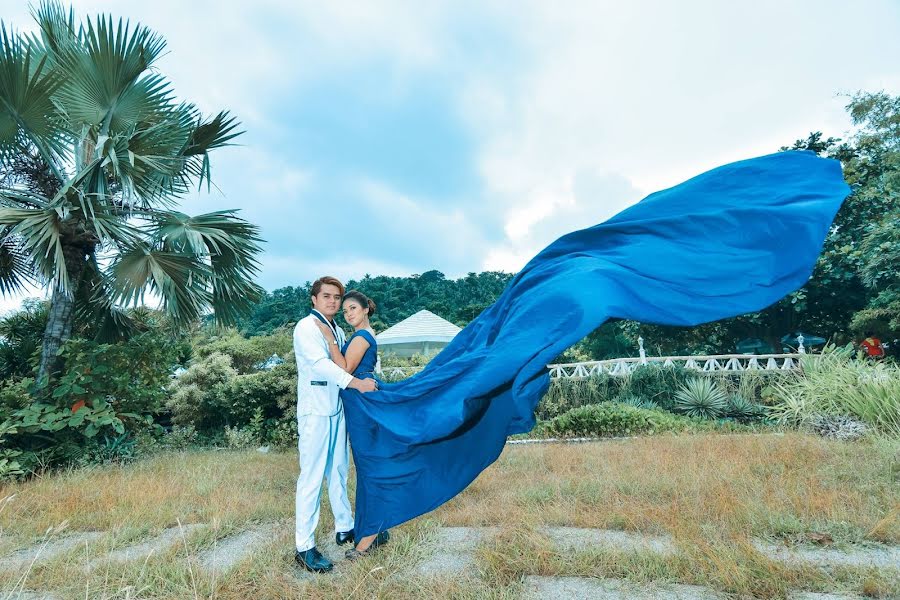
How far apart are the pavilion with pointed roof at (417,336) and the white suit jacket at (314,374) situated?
17.9m

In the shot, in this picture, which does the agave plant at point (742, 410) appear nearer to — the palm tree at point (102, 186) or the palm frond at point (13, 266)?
the palm tree at point (102, 186)

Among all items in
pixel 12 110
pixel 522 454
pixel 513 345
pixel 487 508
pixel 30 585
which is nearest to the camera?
pixel 513 345

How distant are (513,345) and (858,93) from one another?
1905 cm

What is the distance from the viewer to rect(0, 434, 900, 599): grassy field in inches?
109

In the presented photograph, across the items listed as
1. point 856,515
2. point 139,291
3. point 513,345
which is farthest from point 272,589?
point 139,291

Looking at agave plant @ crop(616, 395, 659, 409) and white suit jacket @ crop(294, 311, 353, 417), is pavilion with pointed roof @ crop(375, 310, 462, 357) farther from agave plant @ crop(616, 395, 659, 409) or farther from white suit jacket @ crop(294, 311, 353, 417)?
white suit jacket @ crop(294, 311, 353, 417)

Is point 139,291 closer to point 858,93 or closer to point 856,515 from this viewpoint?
point 856,515

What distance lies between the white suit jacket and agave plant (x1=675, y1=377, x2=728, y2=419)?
29.1ft

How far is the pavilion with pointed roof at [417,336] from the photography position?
21641 mm

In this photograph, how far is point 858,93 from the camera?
1609 centimetres

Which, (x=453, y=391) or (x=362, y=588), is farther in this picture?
(x=453, y=391)

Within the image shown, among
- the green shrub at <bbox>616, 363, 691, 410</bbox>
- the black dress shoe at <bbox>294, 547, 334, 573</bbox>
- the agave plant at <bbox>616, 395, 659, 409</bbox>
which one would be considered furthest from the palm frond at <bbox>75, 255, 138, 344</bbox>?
the green shrub at <bbox>616, 363, 691, 410</bbox>

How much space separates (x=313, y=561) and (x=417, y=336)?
730 inches

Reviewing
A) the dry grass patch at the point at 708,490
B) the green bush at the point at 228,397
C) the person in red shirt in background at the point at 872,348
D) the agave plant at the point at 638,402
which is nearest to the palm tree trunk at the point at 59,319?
the green bush at the point at 228,397
